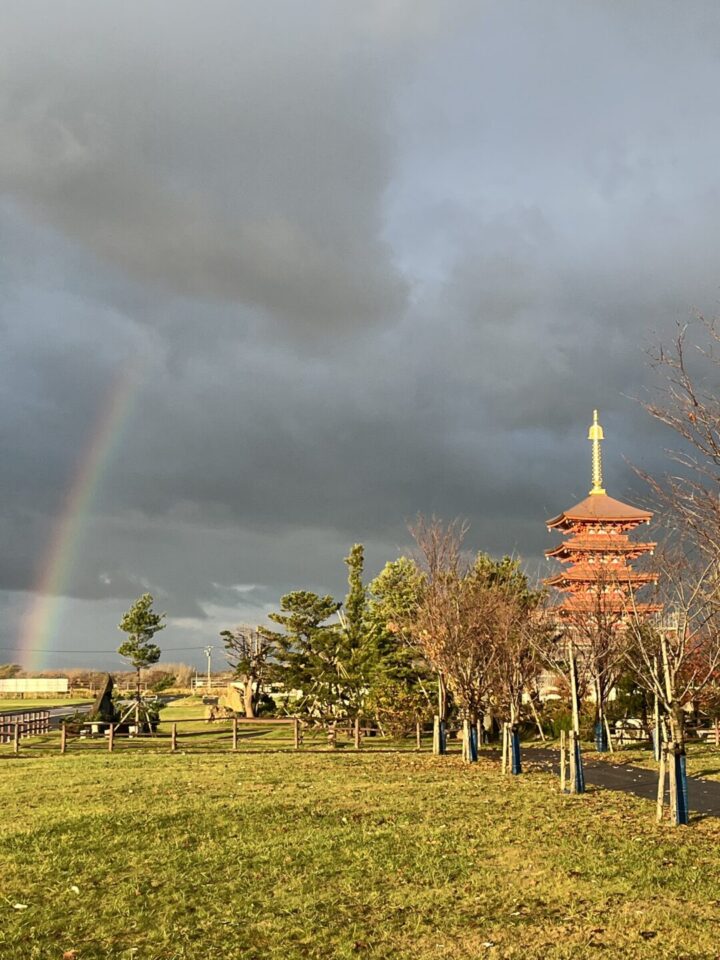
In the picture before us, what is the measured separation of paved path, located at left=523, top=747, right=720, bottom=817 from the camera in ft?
53.2

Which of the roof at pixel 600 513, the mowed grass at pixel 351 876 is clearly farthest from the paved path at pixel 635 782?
the roof at pixel 600 513

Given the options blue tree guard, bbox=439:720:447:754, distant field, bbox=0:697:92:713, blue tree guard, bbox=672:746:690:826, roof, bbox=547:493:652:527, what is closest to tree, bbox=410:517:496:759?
blue tree guard, bbox=439:720:447:754

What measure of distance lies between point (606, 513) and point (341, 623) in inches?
872

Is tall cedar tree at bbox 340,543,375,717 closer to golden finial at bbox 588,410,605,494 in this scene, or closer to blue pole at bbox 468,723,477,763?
blue pole at bbox 468,723,477,763

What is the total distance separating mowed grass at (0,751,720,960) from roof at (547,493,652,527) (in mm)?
37091

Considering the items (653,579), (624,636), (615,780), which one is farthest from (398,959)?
(624,636)

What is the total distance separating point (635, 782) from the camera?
1945 centimetres

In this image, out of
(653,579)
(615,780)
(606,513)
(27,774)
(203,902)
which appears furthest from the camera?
(606,513)

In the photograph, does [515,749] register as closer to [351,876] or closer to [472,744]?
[472,744]

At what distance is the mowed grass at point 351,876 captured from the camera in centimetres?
799

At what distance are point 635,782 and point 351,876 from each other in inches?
452

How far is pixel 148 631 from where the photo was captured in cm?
5491

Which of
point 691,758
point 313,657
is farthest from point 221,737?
point 691,758

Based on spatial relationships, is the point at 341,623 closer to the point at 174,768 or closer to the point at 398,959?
the point at 174,768
